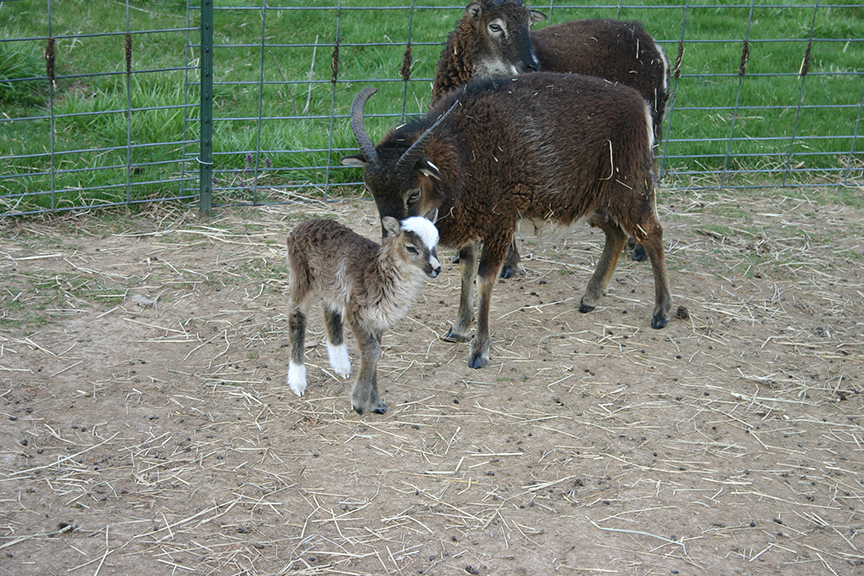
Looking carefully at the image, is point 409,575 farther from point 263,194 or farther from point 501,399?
point 263,194

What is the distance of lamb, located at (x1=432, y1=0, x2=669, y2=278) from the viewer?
263 inches

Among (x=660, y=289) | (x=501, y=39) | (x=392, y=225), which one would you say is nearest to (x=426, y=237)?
(x=392, y=225)

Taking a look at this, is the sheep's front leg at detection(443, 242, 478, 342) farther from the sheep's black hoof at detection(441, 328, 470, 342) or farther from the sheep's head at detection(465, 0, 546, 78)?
the sheep's head at detection(465, 0, 546, 78)

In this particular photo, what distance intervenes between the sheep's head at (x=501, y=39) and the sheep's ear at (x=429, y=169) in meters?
1.75

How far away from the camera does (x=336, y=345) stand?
5.08m

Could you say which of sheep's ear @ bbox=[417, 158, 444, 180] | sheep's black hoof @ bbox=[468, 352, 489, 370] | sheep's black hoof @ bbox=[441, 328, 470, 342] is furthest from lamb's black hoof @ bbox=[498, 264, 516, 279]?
sheep's ear @ bbox=[417, 158, 444, 180]

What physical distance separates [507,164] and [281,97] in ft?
14.7

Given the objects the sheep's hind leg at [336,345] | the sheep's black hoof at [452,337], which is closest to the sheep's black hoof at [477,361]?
the sheep's black hoof at [452,337]

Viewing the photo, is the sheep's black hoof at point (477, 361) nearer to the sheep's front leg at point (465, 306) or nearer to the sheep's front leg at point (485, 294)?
the sheep's front leg at point (485, 294)

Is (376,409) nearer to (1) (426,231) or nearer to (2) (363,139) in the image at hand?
(1) (426,231)

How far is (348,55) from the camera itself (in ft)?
33.0

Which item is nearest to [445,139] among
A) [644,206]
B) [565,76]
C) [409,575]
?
[565,76]

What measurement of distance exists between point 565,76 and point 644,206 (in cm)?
101

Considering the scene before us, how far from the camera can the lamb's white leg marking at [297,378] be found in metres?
4.95
